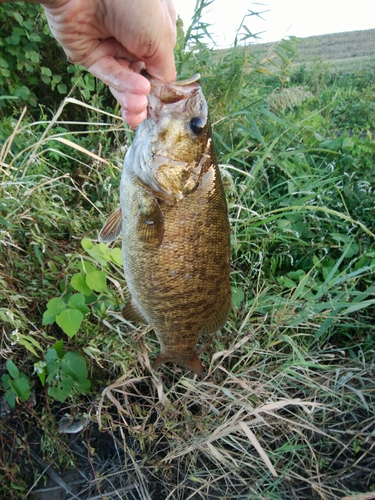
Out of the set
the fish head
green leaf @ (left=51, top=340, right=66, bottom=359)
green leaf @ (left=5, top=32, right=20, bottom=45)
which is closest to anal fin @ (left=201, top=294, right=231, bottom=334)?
the fish head

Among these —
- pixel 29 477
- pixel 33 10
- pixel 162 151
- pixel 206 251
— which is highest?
pixel 33 10

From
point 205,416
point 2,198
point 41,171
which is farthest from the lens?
point 41,171

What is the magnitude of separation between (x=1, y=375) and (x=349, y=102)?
19.6ft

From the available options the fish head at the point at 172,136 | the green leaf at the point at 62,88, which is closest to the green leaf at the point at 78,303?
the fish head at the point at 172,136

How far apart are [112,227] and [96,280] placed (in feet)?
1.49

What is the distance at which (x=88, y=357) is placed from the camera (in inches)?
87.2

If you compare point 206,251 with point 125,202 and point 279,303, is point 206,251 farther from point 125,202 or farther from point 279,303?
point 279,303

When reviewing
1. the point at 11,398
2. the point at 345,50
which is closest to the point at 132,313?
the point at 11,398

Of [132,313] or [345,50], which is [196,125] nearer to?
[132,313]

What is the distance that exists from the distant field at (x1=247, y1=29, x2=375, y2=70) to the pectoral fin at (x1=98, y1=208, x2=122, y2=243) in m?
9.18

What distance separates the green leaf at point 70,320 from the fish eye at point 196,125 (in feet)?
3.39

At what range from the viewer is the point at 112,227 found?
5.52 feet

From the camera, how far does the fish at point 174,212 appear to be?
1.50m

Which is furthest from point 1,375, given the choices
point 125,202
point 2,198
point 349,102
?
point 349,102
